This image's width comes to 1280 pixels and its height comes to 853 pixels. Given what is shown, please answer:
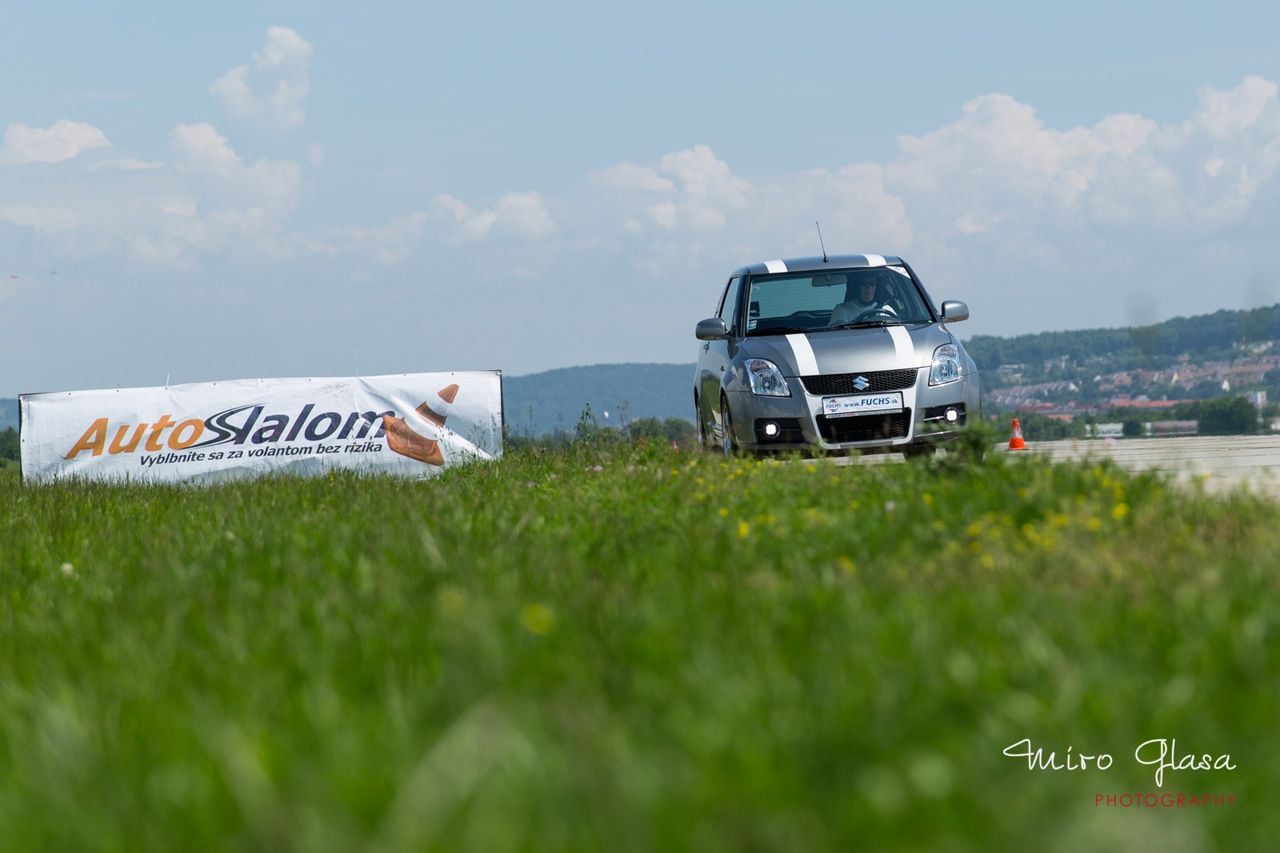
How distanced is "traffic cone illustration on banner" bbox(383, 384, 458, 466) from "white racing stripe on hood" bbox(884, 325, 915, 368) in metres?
7.10

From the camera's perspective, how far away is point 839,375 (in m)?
12.2

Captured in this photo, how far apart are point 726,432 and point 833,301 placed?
1785mm

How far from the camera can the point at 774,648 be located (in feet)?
12.2

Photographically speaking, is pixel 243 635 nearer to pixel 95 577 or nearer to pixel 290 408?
pixel 95 577

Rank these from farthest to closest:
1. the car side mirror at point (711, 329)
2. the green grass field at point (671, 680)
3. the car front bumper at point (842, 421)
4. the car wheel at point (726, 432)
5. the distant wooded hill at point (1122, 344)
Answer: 1. the distant wooded hill at point (1122, 344)
2. the car side mirror at point (711, 329)
3. the car wheel at point (726, 432)
4. the car front bumper at point (842, 421)
5. the green grass field at point (671, 680)

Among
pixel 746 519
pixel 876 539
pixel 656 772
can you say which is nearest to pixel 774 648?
pixel 656 772

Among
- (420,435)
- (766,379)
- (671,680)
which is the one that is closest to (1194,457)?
A: (766,379)

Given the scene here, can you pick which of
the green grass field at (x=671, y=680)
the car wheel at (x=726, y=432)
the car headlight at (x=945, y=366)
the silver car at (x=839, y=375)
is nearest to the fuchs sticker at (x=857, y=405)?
the silver car at (x=839, y=375)

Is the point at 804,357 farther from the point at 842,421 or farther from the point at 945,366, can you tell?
the point at 945,366

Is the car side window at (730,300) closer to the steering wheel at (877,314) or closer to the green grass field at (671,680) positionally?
the steering wheel at (877,314)

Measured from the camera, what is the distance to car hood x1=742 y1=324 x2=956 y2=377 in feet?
40.1

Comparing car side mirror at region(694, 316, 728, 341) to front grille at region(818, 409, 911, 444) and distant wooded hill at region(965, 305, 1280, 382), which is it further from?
distant wooded hill at region(965, 305, 1280, 382)

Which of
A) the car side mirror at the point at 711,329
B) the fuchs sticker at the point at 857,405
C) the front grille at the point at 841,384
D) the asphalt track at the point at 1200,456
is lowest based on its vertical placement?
the asphalt track at the point at 1200,456

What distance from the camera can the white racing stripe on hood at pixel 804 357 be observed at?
12.2 metres
